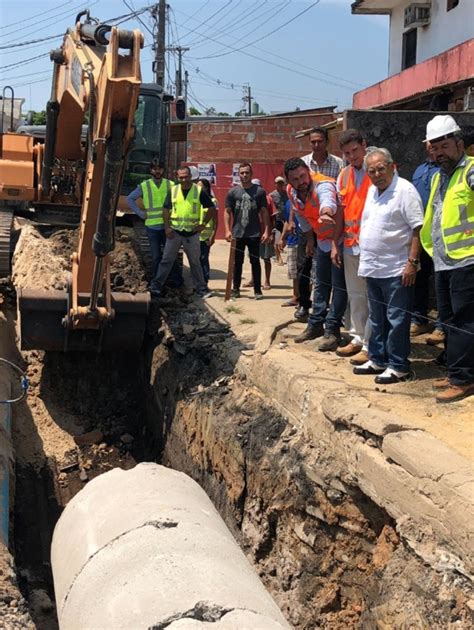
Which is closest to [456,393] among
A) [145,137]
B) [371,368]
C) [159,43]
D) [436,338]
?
[371,368]

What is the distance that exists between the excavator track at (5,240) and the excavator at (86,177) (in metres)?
0.01

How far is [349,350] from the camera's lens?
6.62m

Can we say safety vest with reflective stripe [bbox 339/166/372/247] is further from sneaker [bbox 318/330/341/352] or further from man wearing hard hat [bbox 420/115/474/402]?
man wearing hard hat [bbox 420/115/474/402]

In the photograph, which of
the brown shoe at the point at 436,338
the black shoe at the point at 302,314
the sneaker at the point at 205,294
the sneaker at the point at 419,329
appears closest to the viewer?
the brown shoe at the point at 436,338

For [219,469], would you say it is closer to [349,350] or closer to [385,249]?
[349,350]

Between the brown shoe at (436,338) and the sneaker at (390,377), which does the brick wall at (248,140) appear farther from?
the sneaker at (390,377)

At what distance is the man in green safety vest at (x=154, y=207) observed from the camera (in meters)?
9.85

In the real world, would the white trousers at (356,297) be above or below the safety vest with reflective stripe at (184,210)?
below

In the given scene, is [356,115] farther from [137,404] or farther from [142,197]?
[137,404]

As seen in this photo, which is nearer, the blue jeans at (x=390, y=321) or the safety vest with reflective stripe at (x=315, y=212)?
the blue jeans at (x=390, y=321)

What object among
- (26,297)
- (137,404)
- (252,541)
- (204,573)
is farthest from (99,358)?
(204,573)

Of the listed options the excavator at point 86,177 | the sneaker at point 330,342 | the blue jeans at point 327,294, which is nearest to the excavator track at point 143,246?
the excavator at point 86,177

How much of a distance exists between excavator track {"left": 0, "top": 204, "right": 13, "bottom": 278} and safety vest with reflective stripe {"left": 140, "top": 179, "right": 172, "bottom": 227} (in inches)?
75.6

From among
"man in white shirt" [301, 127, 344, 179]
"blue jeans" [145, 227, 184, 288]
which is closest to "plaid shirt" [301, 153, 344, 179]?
"man in white shirt" [301, 127, 344, 179]
